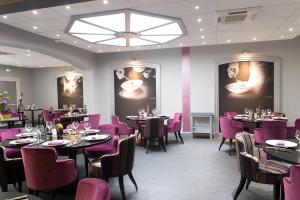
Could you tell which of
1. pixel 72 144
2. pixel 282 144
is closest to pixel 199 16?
pixel 282 144

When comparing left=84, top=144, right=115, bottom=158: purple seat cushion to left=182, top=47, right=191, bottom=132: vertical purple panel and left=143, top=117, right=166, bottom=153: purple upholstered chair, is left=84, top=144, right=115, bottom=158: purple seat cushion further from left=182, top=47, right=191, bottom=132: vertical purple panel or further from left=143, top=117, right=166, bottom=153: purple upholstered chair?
left=182, top=47, right=191, bottom=132: vertical purple panel

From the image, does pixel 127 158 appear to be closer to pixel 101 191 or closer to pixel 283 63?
pixel 101 191

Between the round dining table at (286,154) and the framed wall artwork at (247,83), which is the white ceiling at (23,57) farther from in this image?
the round dining table at (286,154)

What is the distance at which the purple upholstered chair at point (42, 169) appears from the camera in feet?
9.64

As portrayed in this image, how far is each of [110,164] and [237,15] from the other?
3.82m

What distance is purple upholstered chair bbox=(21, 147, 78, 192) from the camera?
9.64 feet

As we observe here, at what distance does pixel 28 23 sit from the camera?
17.0ft

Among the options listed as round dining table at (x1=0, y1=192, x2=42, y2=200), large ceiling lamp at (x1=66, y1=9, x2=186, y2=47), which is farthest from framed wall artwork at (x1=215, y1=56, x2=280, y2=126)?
round dining table at (x1=0, y1=192, x2=42, y2=200)

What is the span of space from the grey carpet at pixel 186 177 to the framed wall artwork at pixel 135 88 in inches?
119

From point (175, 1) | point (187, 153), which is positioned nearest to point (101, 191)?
point (175, 1)

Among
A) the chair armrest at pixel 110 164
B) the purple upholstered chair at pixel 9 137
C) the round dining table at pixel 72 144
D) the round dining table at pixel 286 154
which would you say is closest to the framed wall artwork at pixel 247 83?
the round dining table at pixel 286 154

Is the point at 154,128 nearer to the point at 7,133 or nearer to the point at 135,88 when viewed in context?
the point at 7,133

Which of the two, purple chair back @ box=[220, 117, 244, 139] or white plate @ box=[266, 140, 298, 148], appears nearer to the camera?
white plate @ box=[266, 140, 298, 148]

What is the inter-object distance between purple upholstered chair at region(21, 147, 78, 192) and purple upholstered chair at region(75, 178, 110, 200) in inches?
58.4
